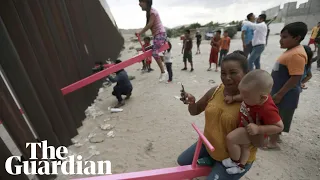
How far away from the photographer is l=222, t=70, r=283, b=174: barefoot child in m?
1.17

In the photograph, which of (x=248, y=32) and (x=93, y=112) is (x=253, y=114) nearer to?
(x=93, y=112)

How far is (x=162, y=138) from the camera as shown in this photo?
3.04m

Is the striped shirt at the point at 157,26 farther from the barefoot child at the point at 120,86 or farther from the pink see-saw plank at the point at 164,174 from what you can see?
the pink see-saw plank at the point at 164,174

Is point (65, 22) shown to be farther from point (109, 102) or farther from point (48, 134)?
point (48, 134)

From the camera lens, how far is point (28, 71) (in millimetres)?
2340

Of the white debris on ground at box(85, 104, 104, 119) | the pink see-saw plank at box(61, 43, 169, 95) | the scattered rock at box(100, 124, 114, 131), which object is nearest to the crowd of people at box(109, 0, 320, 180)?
the scattered rock at box(100, 124, 114, 131)

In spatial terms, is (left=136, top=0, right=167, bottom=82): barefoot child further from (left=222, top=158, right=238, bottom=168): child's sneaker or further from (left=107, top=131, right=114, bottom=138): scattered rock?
(left=222, top=158, right=238, bottom=168): child's sneaker

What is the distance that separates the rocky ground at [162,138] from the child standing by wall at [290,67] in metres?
0.68

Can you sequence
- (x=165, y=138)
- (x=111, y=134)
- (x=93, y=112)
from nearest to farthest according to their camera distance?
(x=165, y=138) → (x=111, y=134) → (x=93, y=112)

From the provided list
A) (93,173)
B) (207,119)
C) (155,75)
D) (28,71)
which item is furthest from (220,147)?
(155,75)

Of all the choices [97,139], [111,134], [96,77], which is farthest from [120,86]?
[97,139]

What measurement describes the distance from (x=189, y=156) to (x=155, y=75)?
509 cm

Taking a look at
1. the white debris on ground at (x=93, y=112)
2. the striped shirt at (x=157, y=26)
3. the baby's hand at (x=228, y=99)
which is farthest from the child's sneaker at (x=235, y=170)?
the striped shirt at (x=157, y=26)

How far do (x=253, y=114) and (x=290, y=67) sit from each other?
1.26 m
